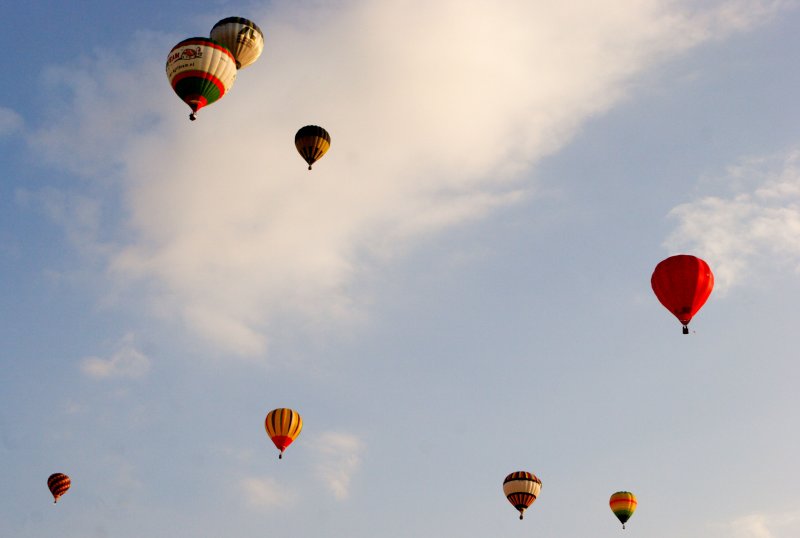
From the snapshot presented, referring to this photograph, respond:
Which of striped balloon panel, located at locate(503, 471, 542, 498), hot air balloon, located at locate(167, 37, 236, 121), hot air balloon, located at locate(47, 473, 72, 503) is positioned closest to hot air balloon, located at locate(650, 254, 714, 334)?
striped balloon panel, located at locate(503, 471, 542, 498)

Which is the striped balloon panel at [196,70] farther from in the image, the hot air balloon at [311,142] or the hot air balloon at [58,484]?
the hot air balloon at [58,484]

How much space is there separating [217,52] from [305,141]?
368 inches

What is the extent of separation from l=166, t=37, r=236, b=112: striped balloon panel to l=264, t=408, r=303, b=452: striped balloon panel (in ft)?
69.2

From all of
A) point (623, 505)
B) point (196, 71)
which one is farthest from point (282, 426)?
point (623, 505)

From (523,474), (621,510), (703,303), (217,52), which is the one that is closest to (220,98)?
(217,52)

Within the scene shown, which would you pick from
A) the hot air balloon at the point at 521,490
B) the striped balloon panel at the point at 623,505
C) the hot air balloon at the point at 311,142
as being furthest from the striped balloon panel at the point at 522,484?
the hot air balloon at the point at 311,142

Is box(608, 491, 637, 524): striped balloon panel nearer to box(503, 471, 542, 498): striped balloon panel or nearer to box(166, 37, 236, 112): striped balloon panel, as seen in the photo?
box(503, 471, 542, 498): striped balloon panel

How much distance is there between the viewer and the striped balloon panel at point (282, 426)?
2248 inches

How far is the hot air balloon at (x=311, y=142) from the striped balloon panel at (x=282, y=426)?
15840mm

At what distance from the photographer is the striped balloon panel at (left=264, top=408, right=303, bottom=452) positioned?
57094mm

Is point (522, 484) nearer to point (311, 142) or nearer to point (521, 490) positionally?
point (521, 490)

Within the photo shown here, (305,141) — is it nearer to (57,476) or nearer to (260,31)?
(260,31)

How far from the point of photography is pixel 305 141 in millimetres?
54094

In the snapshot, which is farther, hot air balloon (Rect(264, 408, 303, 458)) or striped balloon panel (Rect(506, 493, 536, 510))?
striped balloon panel (Rect(506, 493, 536, 510))
